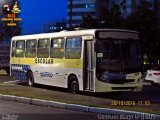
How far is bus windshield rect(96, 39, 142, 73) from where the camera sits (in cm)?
2095

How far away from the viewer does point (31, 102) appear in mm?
18750

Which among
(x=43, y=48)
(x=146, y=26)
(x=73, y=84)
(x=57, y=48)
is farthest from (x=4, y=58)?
(x=73, y=84)

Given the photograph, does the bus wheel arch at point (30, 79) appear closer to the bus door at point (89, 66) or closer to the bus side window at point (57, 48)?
the bus side window at point (57, 48)

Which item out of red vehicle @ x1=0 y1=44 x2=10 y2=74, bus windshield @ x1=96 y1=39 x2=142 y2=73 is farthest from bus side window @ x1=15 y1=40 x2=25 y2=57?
red vehicle @ x1=0 y1=44 x2=10 y2=74

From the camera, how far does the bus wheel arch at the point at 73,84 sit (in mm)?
22312

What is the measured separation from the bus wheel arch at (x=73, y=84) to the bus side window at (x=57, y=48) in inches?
60.3

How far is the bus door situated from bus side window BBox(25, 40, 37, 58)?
224 inches

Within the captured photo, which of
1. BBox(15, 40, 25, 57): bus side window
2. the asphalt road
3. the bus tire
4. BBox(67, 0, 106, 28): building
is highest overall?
BBox(67, 0, 106, 28): building

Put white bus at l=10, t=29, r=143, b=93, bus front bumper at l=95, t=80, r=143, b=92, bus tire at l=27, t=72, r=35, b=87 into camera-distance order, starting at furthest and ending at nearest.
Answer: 1. bus tire at l=27, t=72, r=35, b=87
2. white bus at l=10, t=29, r=143, b=93
3. bus front bumper at l=95, t=80, r=143, b=92

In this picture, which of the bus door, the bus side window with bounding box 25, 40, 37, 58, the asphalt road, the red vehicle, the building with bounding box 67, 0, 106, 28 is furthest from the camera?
the building with bounding box 67, 0, 106, 28

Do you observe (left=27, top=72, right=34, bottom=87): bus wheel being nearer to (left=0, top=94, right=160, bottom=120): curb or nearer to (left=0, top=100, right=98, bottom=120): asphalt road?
(left=0, top=94, right=160, bottom=120): curb

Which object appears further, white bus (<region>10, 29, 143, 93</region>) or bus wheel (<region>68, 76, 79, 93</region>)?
bus wheel (<region>68, 76, 79, 93</region>)

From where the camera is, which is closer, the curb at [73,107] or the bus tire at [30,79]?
the curb at [73,107]

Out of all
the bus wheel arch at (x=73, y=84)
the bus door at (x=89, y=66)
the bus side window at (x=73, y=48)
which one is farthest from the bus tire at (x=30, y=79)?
the bus door at (x=89, y=66)
